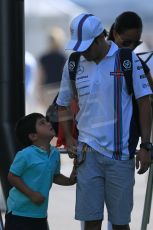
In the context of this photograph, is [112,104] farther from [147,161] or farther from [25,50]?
[25,50]

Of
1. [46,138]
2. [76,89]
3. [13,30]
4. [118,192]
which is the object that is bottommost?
[118,192]

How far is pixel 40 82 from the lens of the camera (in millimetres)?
4473

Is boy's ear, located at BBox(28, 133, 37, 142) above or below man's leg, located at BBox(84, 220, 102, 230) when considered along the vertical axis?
above

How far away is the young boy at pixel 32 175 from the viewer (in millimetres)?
3500

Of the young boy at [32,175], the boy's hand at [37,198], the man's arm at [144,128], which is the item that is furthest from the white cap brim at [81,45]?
the boy's hand at [37,198]

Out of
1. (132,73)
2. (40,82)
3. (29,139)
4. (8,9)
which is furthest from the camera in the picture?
(40,82)

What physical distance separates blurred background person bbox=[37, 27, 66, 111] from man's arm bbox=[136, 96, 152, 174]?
109 cm

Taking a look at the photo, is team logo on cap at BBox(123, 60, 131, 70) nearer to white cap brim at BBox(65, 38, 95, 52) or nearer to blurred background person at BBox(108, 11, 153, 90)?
white cap brim at BBox(65, 38, 95, 52)

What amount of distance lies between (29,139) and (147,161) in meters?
0.62

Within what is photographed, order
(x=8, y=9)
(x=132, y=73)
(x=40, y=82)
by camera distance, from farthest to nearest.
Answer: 1. (x=40, y=82)
2. (x=8, y=9)
3. (x=132, y=73)

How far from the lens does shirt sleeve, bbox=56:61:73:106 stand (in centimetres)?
358

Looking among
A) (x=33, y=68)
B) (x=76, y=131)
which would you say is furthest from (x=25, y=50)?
→ (x=76, y=131)

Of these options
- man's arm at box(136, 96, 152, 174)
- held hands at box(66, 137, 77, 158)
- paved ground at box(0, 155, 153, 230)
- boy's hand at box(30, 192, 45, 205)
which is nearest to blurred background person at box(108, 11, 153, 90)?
man's arm at box(136, 96, 152, 174)

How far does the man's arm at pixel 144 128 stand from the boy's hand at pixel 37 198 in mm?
504
